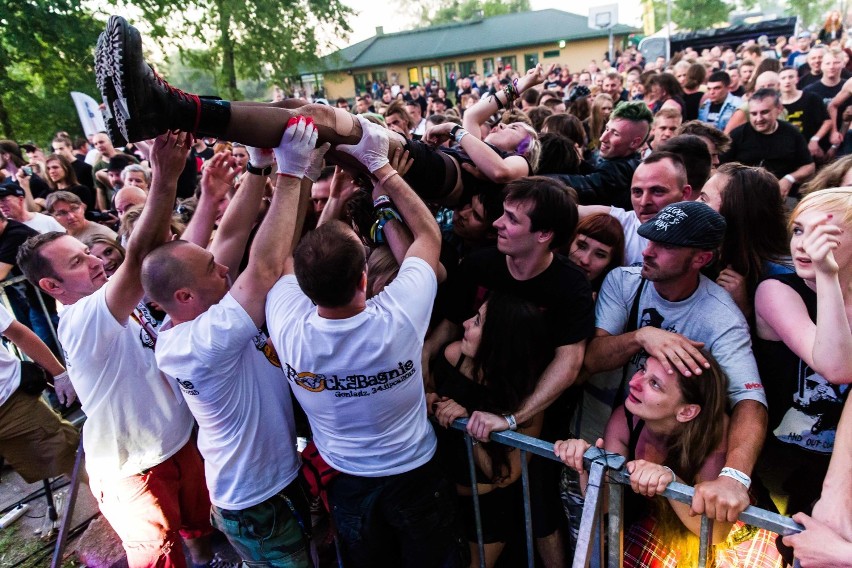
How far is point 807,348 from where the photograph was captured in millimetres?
1777

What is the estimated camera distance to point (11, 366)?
123 inches

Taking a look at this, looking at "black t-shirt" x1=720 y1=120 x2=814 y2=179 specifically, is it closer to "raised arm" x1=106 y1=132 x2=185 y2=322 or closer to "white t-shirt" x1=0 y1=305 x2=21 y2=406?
"raised arm" x1=106 y1=132 x2=185 y2=322

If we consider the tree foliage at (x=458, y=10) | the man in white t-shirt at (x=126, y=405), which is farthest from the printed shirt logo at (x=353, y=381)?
the tree foliage at (x=458, y=10)

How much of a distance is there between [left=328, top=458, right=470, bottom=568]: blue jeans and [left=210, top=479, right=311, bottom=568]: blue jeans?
0.78 feet

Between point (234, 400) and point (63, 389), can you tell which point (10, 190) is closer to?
point (63, 389)

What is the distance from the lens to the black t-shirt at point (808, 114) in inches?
230

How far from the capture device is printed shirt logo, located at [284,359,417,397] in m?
1.86

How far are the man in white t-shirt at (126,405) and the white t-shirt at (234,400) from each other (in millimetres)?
287

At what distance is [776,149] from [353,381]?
4.85 m

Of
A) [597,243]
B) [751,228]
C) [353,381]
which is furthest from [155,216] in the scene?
[751,228]

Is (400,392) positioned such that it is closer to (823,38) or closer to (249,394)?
(249,394)

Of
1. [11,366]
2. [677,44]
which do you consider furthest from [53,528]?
[677,44]

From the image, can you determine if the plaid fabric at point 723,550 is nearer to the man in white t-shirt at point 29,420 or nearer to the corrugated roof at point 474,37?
the man in white t-shirt at point 29,420

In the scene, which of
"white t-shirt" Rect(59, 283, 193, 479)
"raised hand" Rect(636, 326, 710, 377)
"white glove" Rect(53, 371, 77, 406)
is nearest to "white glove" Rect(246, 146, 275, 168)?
"white t-shirt" Rect(59, 283, 193, 479)
